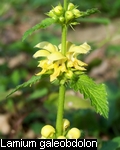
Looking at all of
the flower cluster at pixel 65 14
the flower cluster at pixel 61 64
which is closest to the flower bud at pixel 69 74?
the flower cluster at pixel 61 64

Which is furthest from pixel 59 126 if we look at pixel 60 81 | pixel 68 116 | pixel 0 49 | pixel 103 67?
pixel 103 67

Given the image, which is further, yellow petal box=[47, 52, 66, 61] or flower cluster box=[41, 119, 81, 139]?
flower cluster box=[41, 119, 81, 139]

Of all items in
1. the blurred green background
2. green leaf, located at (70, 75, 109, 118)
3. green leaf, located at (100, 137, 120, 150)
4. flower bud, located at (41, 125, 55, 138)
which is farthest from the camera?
the blurred green background

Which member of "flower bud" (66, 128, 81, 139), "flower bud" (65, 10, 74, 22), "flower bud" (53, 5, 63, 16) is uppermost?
"flower bud" (53, 5, 63, 16)

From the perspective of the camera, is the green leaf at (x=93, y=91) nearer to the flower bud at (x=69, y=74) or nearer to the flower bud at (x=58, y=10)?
the flower bud at (x=69, y=74)

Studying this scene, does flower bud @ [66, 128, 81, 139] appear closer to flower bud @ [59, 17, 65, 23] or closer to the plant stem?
the plant stem

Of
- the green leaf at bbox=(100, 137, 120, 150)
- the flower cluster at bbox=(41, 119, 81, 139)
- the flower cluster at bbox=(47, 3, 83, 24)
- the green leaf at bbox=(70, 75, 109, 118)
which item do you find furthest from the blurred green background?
the flower cluster at bbox=(47, 3, 83, 24)

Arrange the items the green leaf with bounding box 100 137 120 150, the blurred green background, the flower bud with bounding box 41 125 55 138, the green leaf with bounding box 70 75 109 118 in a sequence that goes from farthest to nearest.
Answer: the blurred green background → the green leaf with bounding box 100 137 120 150 → the flower bud with bounding box 41 125 55 138 → the green leaf with bounding box 70 75 109 118
